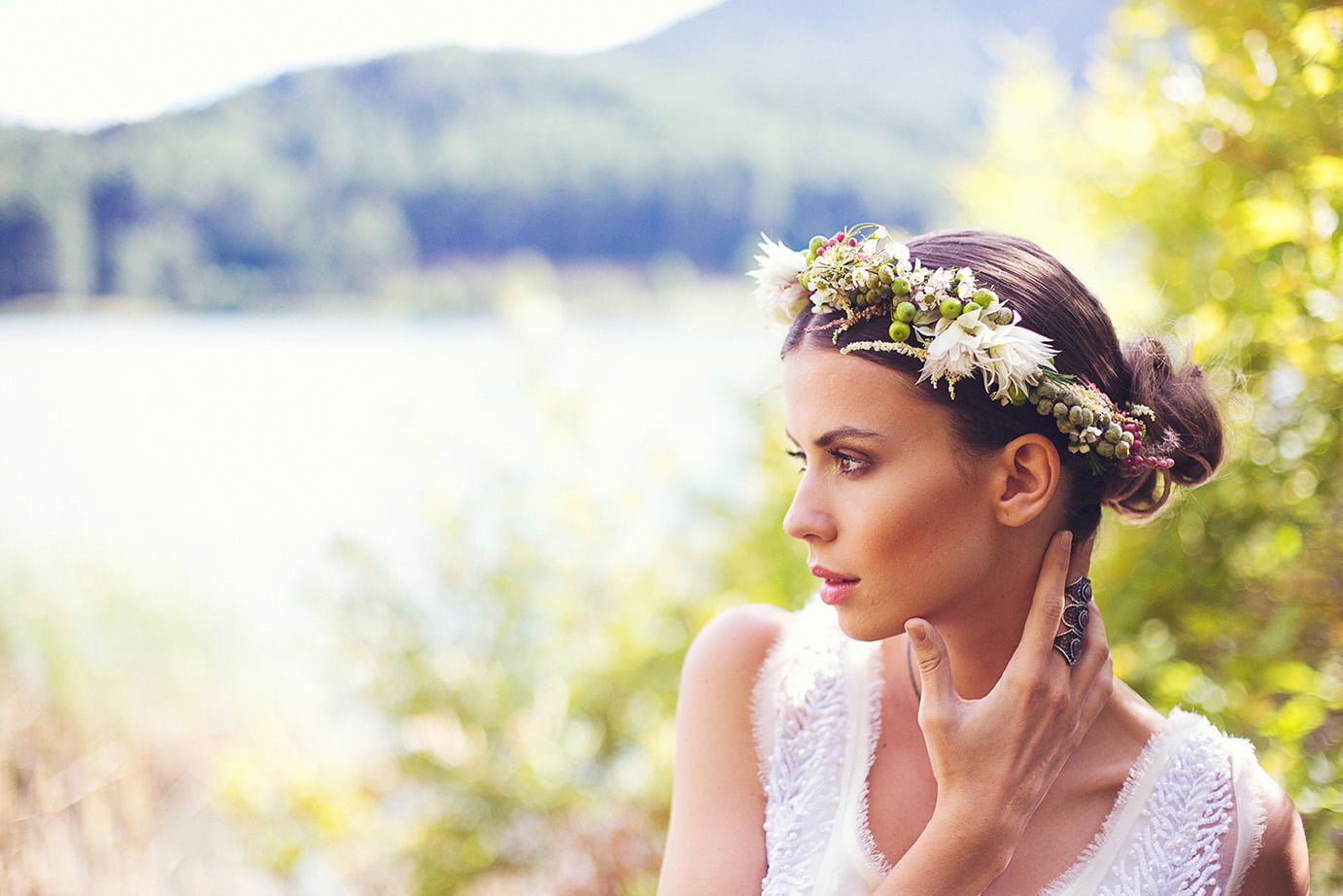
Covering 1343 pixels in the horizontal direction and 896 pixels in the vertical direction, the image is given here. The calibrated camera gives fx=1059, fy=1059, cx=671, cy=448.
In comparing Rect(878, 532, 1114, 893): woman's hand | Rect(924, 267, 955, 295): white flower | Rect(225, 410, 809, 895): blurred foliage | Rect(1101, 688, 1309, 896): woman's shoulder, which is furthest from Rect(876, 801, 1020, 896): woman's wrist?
Rect(225, 410, 809, 895): blurred foliage

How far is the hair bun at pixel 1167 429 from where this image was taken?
154cm

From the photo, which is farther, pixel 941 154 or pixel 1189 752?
pixel 941 154

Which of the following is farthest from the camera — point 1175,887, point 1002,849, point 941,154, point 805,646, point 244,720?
point 941,154

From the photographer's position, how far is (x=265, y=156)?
519cm

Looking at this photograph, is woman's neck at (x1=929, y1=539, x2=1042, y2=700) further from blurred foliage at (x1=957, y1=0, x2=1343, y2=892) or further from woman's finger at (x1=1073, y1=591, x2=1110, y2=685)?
blurred foliage at (x1=957, y1=0, x2=1343, y2=892)

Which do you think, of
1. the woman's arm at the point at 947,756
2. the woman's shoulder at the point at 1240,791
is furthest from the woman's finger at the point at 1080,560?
the woman's shoulder at the point at 1240,791

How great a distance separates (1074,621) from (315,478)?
3.90 m

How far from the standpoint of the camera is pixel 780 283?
1567 millimetres

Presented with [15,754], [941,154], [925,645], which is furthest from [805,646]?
[941,154]

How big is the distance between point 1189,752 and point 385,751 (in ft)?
10.8

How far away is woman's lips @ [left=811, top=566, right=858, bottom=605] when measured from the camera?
1.42 m

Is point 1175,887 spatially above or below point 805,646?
below

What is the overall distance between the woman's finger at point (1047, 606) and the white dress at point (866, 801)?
0.30 meters

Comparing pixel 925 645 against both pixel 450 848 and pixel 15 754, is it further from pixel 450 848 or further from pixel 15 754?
pixel 15 754
